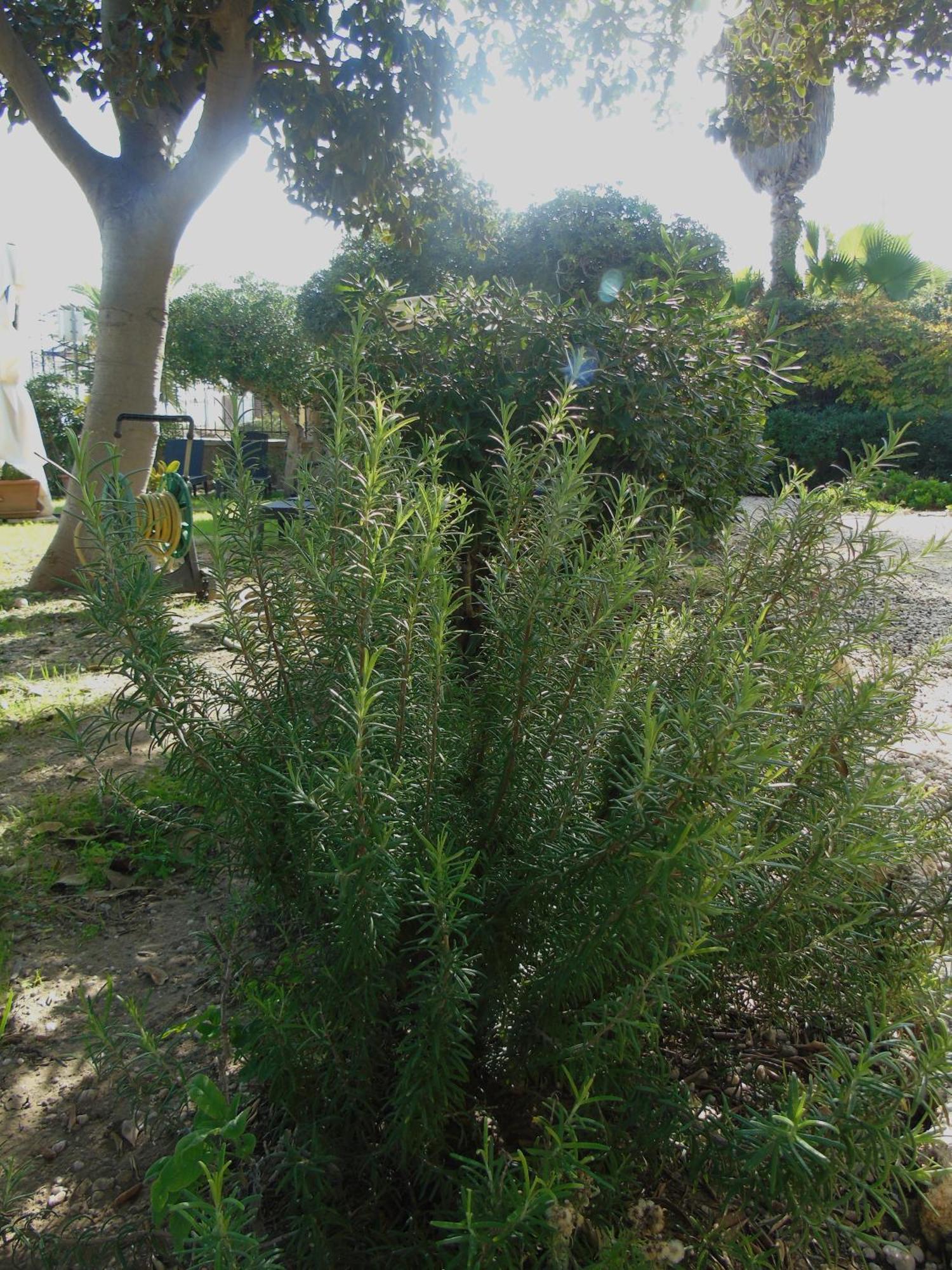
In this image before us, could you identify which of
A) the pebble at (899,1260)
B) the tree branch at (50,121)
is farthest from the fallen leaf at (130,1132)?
the tree branch at (50,121)

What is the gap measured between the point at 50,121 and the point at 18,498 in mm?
7436

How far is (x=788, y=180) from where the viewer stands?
65.5 feet

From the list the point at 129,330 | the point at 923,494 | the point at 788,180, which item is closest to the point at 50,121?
the point at 129,330

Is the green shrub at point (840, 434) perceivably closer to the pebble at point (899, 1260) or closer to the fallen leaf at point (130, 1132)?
the pebble at point (899, 1260)

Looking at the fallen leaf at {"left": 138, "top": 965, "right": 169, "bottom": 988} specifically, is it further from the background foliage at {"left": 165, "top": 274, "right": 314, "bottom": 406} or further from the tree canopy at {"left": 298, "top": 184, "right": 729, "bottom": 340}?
the background foliage at {"left": 165, "top": 274, "right": 314, "bottom": 406}

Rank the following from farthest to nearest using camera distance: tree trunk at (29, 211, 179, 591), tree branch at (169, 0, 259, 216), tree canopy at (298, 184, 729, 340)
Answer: tree canopy at (298, 184, 729, 340) → tree trunk at (29, 211, 179, 591) → tree branch at (169, 0, 259, 216)

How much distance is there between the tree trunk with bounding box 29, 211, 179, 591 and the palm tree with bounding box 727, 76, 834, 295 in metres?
16.3

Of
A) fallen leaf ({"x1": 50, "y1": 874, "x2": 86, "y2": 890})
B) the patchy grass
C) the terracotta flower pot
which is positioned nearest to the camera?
fallen leaf ({"x1": 50, "y1": 874, "x2": 86, "y2": 890})

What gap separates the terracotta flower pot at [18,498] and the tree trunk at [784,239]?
16132 mm

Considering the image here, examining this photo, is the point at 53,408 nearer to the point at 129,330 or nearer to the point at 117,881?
the point at 129,330

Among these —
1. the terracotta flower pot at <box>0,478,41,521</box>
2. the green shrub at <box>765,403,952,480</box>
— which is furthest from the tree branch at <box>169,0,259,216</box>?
the green shrub at <box>765,403,952,480</box>

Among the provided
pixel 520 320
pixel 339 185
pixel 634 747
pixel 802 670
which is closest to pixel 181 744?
pixel 634 747

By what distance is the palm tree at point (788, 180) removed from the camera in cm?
1952

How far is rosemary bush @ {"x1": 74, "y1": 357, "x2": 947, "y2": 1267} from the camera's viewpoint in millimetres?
1021
